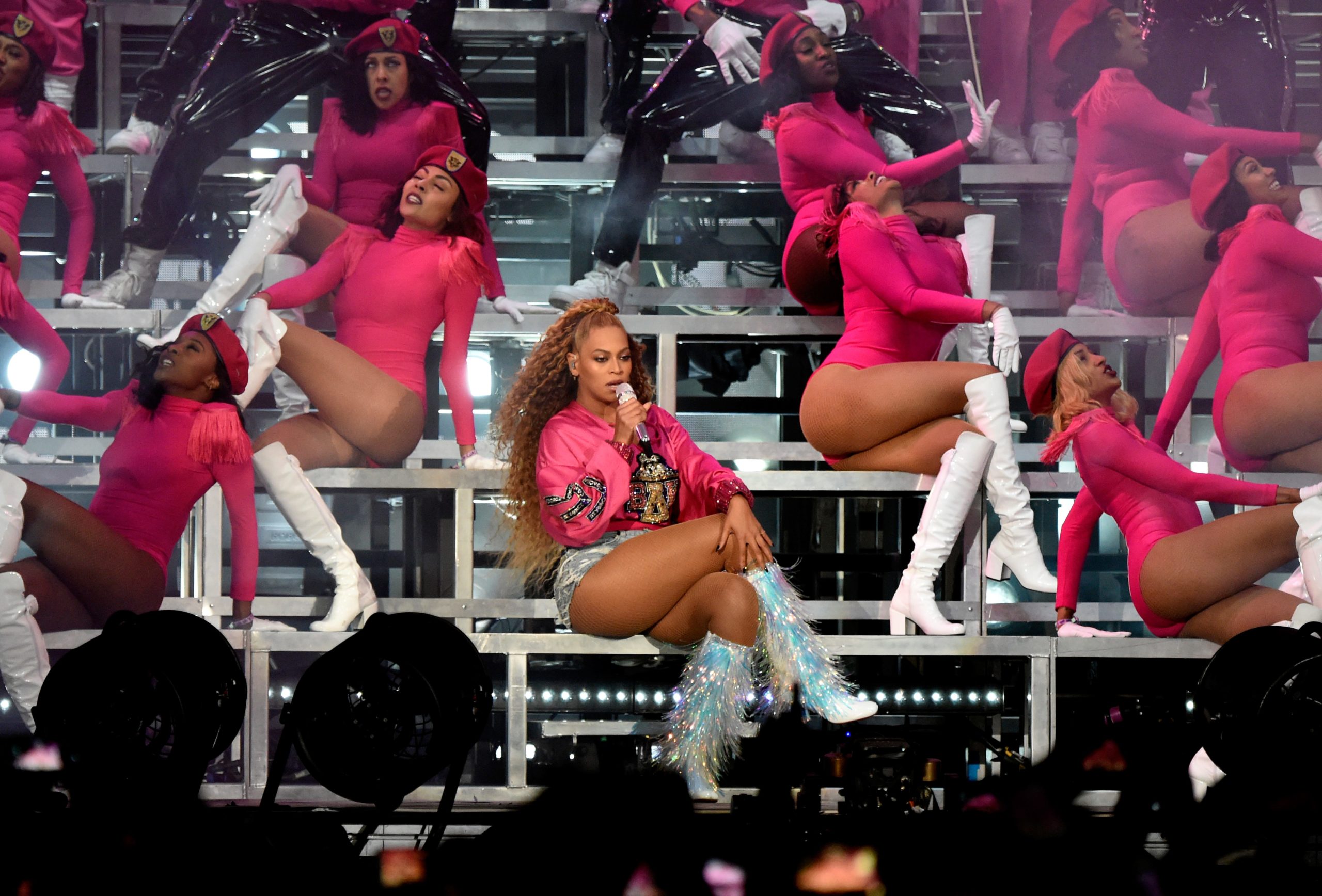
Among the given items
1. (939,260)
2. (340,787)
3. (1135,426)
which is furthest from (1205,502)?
(340,787)

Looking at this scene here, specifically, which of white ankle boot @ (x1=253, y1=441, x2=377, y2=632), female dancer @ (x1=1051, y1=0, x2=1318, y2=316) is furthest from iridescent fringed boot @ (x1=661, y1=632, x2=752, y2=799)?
Answer: female dancer @ (x1=1051, y1=0, x2=1318, y2=316)

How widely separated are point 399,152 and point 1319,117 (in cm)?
284

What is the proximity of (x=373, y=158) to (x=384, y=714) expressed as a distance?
1812mm

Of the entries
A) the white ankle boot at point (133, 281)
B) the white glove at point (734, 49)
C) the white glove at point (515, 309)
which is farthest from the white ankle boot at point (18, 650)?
the white glove at point (734, 49)

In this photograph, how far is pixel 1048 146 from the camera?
3.64 metres

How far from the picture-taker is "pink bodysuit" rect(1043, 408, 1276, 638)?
3186 millimetres

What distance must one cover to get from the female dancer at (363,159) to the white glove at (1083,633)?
1.81m

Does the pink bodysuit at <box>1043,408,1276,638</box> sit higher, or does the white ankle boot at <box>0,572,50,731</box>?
the pink bodysuit at <box>1043,408,1276,638</box>

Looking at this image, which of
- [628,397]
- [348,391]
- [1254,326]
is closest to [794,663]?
[628,397]

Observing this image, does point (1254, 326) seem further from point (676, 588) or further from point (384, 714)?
point (384, 714)

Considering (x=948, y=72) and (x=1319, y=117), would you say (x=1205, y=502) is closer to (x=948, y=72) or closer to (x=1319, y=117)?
(x=1319, y=117)

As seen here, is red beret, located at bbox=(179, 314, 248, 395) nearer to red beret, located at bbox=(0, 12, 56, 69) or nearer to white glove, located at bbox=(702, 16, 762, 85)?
red beret, located at bbox=(0, 12, 56, 69)

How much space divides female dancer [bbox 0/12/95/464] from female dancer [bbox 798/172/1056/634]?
2.23 metres

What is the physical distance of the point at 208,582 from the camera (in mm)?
3227
